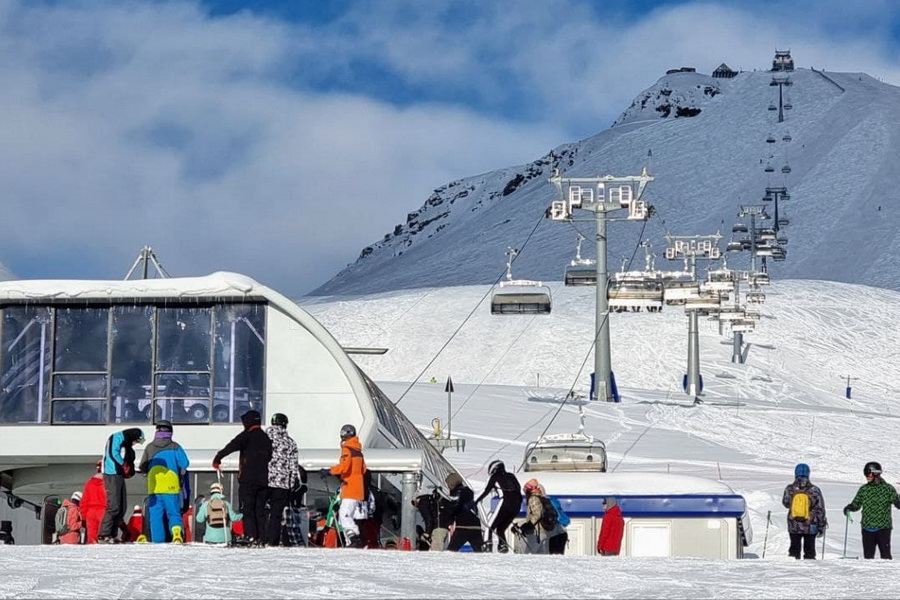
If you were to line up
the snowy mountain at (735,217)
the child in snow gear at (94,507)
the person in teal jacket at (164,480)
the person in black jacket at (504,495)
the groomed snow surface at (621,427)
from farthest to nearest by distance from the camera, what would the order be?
the snowy mountain at (735,217), the person in black jacket at (504,495), the child in snow gear at (94,507), the person in teal jacket at (164,480), the groomed snow surface at (621,427)

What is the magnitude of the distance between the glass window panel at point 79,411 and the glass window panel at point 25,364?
0.59 ft

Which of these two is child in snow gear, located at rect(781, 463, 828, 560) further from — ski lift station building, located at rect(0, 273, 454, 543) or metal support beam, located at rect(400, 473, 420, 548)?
ski lift station building, located at rect(0, 273, 454, 543)

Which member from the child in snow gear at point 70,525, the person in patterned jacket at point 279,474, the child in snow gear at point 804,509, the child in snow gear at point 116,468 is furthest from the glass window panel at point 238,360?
the child in snow gear at point 804,509

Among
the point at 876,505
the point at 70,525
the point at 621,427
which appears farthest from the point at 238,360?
the point at 621,427

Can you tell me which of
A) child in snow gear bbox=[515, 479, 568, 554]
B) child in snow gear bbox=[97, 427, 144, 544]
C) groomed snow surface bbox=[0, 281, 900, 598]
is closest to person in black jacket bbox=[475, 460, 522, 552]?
child in snow gear bbox=[515, 479, 568, 554]

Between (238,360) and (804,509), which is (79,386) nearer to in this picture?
(238,360)

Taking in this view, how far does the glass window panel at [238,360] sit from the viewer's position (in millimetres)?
24797

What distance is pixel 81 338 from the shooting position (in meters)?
24.7

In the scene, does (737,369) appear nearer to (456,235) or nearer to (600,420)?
(600,420)

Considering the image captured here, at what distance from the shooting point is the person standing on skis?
1512 centimetres

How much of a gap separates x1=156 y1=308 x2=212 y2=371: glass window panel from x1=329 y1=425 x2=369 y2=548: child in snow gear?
9.76 metres

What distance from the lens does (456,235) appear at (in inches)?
7549

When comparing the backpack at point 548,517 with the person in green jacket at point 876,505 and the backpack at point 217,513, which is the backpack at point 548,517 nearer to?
the person in green jacket at point 876,505

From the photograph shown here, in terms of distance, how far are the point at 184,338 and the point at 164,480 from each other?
10134mm
